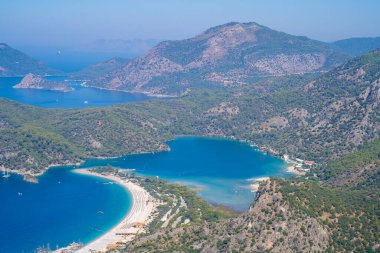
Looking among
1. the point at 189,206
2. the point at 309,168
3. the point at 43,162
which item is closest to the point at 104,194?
the point at 189,206

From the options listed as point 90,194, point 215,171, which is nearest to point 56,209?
point 90,194

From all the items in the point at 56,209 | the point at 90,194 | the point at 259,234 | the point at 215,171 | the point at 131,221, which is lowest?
the point at 56,209

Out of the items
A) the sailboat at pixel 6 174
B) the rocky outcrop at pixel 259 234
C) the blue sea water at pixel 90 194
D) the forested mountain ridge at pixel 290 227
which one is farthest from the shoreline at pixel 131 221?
the sailboat at pixel 6 174

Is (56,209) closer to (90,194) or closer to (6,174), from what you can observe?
(90,194)

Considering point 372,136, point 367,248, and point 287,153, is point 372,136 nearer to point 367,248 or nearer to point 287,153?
point 287,153

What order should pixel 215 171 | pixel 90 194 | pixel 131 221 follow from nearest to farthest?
pixel 131 221 → pixel 90 194 → pixel 215 171

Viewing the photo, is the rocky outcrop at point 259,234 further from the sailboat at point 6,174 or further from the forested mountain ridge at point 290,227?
the sailboat at point 6,174
